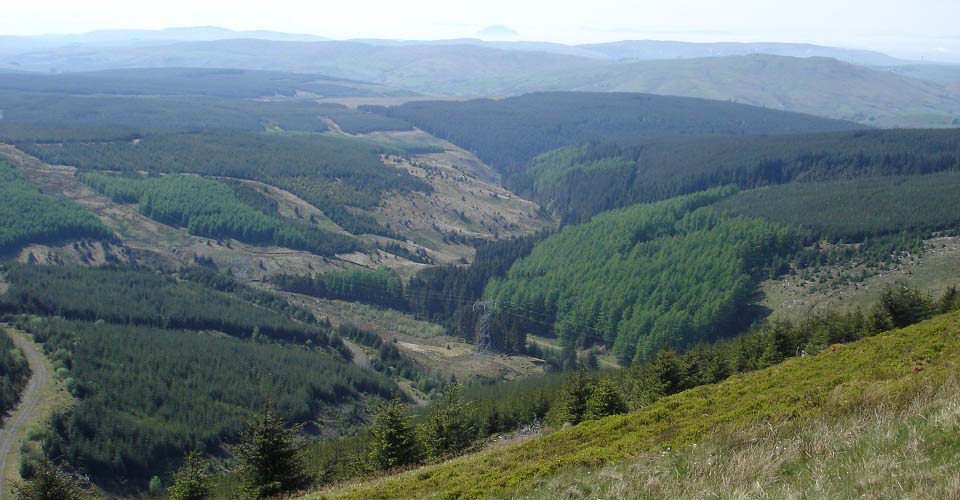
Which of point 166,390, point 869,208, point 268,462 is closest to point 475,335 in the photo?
point 166,390

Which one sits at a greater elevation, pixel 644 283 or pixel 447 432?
pixel 447 432

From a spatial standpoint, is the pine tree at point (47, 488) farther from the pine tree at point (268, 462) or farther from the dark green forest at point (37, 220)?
the dark green forest at point (37, 220)

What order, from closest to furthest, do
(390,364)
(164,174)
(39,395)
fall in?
(39,395) < (390,364) < (164,174)

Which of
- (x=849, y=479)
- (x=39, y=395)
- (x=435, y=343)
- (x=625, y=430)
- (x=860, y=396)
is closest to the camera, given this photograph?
(x=849, y=479)

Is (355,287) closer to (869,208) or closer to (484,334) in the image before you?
(484,334)

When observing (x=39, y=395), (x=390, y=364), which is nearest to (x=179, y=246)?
(x=390, y=364)

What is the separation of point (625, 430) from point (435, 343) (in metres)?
86.8

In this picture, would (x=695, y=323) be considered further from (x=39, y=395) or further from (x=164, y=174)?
(x=164, y=174)

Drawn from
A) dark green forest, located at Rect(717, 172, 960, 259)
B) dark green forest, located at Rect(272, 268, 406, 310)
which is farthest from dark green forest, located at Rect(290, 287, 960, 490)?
dark green forest, located at Rect(272, 268, 406, 310)

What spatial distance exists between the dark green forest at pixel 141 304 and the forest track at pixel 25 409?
15991 millimetres

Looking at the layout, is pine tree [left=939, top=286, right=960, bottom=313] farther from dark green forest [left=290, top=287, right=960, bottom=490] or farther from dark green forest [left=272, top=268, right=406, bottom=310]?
dark green forest [left=272, top=268, right=406, bottom=310]

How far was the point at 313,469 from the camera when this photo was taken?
4650 centimetres

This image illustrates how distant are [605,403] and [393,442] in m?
11.5

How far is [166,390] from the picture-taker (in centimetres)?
7306
